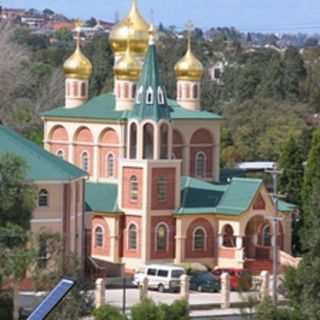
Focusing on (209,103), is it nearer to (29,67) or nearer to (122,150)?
(29,67)

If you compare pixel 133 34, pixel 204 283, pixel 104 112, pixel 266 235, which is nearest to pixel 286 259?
pixel 266 235

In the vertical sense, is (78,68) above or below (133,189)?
above

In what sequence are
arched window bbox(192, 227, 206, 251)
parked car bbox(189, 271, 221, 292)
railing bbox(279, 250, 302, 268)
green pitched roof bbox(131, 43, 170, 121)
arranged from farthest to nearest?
1. arched window bbox(192, 227, 206, 251)
2. railing bbox(279, 250, 302, 268)
3. green pitched roof bbox(131, 43, 170, 121)
4. parked car bbox(189, 271, 221, 292)

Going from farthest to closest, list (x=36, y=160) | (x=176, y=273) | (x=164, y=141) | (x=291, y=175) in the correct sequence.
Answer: (x=291, y=175) < (x=164, y=141) < (x=176, y=273) < (x=36, y=160)

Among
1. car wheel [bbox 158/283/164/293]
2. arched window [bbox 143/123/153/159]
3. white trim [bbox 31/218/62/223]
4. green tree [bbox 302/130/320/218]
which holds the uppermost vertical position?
arched window [bbox 143/123/153/159]

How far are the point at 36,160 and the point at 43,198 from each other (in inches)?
34.9

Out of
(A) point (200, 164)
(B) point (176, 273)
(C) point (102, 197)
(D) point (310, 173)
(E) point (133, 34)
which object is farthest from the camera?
(E) point (133, 34)

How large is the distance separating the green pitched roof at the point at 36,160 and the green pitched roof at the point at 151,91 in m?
3.29

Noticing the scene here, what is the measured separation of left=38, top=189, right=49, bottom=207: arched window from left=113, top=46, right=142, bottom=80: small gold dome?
757 centimetres

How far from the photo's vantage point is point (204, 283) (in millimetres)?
42844

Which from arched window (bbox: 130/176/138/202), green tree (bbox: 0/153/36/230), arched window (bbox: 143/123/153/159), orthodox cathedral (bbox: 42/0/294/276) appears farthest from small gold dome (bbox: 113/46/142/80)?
green tree (bbox: 0/153/36/230)

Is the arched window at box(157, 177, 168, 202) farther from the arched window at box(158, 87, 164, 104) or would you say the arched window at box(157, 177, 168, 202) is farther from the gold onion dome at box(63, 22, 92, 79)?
the gold onion dome at box(63, 22, 92, 79)

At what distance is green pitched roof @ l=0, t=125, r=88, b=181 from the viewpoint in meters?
41.6

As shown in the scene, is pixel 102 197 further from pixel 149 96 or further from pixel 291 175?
pixel 291 175
